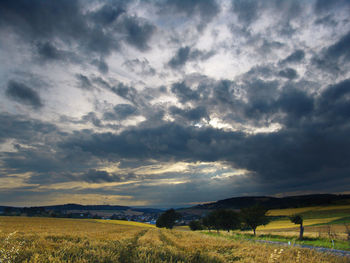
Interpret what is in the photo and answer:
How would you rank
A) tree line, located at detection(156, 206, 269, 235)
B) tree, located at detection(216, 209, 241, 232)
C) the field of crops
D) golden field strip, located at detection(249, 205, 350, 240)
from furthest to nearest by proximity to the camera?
tree, located at detection(216, 209, 241, 232) → tree line, located at detection(156, 206, 269, 235) → golden field strip, located at detection(249, 205, 350, 240) → the field of crops

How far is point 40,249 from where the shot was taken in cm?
736

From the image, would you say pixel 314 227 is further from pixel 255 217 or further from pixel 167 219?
pixel 167 219

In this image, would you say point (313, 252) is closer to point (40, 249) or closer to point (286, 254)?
point (286, 254)

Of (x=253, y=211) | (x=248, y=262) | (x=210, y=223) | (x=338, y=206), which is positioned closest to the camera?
(x=248, y=262)

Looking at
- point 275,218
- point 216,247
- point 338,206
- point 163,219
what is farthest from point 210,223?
point 216,247

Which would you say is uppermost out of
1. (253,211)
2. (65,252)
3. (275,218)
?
(65,252)

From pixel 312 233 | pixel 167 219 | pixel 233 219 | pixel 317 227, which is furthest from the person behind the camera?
pixel 167 219

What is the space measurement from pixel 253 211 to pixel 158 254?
66.6m

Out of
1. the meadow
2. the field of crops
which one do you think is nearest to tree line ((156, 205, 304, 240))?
the meadow

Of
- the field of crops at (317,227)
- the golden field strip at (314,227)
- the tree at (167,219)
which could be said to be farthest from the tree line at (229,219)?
the golden field strip at (314,227)

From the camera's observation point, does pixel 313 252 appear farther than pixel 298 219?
No

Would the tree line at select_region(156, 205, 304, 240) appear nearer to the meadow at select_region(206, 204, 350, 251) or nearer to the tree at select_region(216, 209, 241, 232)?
the tree at select_region(216, 209, 241, 232)

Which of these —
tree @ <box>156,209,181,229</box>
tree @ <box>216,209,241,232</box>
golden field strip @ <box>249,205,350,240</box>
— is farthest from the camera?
tree @ <box>156,209,181,229</box>

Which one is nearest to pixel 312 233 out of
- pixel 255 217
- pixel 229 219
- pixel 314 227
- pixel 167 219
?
pixel 255 217
